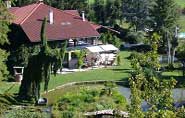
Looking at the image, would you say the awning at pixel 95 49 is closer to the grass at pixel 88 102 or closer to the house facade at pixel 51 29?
the house facade at pixel 51 29

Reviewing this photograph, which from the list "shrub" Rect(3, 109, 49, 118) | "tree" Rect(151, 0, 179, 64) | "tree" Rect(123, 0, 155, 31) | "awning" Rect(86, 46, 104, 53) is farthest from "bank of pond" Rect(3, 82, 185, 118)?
"tree" Rect(123, 0, 155, 31)

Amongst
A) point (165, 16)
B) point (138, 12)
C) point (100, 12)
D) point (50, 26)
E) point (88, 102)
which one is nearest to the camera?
point (88, 102)

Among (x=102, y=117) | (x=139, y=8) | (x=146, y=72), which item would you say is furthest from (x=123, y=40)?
(x=146, y=72)

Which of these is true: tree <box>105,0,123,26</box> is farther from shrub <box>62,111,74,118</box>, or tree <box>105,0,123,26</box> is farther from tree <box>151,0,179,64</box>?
shrub <box>62,111,74,118</box>

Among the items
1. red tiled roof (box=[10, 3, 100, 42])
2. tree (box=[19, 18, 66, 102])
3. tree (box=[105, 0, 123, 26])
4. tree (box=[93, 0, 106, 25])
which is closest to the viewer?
tree (box=[19, 18, 66, 102])

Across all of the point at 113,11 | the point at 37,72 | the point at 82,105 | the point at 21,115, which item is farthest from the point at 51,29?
the point at 21,115

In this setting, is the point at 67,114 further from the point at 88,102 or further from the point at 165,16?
the point at 165,16
